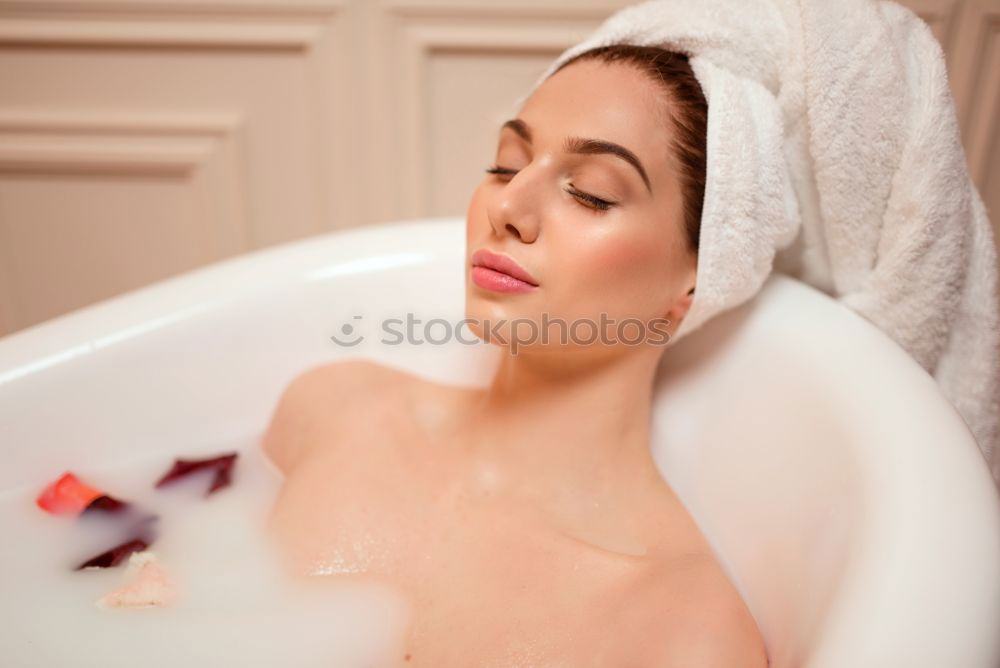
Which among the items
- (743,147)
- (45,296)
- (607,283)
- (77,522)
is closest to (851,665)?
(607,283)

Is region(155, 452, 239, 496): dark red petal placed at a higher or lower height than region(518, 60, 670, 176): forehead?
lower

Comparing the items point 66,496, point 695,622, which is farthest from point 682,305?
point 66,496

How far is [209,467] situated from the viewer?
1284 millimetres

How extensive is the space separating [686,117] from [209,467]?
0.81m

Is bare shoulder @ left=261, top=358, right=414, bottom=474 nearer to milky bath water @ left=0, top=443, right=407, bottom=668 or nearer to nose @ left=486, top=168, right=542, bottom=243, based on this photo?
milky bath water @ left=0, top=443, right=407, bottom=668

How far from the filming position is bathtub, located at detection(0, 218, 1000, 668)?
77cm

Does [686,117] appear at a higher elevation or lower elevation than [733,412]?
higher

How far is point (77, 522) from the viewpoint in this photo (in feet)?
3.83

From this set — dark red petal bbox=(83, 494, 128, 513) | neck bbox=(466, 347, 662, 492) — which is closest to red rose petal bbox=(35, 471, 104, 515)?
dark red petal bbox=(83, 494, 128, 513)

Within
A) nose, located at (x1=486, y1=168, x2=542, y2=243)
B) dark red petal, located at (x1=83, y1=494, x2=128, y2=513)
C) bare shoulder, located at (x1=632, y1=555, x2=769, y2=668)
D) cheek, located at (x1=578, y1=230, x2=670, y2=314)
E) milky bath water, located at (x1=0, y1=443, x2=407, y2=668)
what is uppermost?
nose, located at (x1=486, y1=168, x2=542, y2=243)

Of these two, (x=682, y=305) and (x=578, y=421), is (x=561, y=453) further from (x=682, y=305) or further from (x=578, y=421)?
(x=682, y=305)

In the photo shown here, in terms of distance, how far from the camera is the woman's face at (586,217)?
101cm

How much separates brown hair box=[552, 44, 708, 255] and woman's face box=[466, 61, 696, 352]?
13mm

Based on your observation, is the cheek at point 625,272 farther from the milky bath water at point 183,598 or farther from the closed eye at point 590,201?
the milky bath water at point 183,598
